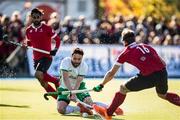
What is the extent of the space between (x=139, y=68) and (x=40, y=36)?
4119mm

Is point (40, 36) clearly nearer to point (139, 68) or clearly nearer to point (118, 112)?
point (118, 112)

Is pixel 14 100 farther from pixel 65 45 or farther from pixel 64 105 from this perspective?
pixel 65 45

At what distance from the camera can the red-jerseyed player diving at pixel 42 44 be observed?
650 inches

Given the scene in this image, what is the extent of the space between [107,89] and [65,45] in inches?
189

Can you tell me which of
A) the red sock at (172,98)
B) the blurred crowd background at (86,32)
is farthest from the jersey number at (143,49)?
the blurred crowd background at (86,32)

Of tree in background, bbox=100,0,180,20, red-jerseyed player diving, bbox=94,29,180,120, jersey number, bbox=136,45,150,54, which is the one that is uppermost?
jersey number, bbox=136,45,150,54

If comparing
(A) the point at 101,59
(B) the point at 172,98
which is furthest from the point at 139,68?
(A) the point at 101,59

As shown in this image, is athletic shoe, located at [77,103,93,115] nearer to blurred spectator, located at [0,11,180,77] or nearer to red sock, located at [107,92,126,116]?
red sock, located at [107,92,126,116]

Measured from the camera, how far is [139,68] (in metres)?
13.2

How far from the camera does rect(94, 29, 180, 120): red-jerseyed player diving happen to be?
1294 cm

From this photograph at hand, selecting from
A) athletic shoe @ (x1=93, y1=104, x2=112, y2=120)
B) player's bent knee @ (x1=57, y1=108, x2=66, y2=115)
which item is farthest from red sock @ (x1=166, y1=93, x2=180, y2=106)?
player's bent knee @ (x1=57, y1=108, x2=66, y2=115)

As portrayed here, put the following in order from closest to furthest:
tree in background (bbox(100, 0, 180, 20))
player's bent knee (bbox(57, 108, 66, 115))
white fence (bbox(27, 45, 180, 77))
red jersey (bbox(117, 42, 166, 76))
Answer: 1. red jersey (bbox(117, 42, 166, 76))
2. player's bent knee (bbox(57, 108, 66, 115))
3. white fence (bbox(27, 45, 180, 77))
4. tree in background (bbox(100, 0, 180, 20))

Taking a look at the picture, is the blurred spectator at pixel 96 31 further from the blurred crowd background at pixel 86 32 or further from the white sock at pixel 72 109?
the white sock at pixel 72 109

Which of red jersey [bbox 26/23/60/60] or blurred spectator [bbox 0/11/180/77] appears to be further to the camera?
blurred spectator [bbox 0/11/180/77]
